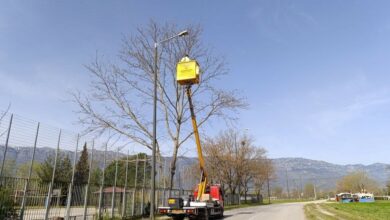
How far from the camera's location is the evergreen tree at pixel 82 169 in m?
16.4

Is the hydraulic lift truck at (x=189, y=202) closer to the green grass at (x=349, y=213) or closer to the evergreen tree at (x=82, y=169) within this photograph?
the evergreen tree at (x=82, y=169)

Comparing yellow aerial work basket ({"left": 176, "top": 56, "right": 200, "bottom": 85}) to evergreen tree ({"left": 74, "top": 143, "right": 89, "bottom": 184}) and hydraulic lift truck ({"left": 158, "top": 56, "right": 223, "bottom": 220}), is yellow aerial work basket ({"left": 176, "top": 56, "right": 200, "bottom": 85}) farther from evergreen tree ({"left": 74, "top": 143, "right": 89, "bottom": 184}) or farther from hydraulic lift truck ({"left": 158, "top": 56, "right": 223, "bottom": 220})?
evergreen tree ({"left": 74, "top": 143, "right": 89, "bottom": 184})

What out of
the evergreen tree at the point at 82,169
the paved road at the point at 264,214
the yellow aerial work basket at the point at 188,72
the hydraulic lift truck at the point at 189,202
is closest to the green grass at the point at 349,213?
the paved road at the point at 264,214

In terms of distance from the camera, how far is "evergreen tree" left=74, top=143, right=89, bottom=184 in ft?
53.8

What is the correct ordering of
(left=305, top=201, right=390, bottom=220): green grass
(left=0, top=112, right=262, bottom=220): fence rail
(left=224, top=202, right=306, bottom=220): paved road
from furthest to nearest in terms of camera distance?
(left=224, top=202, right=306, bottom=220): paved road, (left=305, top=201, right=390, bottom=220): green grass, (left=0, top=112, right=262, bottom=220): fence rail

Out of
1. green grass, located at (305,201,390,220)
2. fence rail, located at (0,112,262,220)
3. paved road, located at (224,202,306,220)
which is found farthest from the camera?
paved road, located at (224,202,306,220)

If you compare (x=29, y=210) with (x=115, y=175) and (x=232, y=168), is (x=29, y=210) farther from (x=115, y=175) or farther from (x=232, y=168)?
(x=232, y=168)

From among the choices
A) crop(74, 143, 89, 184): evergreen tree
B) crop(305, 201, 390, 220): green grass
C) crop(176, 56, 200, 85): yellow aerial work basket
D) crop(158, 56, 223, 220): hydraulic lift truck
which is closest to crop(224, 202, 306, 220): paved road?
crop(305, 201, 390, 220): green grass

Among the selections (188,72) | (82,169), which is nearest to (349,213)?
(188,72)

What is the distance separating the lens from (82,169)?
1677cm

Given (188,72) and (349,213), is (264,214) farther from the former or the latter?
(188,72)

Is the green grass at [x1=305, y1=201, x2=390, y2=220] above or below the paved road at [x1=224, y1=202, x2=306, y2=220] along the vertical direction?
above

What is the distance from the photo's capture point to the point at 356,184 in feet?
368

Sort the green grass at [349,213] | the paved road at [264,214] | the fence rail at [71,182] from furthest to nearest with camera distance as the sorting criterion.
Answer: the paved road at [264,214]
the green grass at [349,213]
the fence rail at [71,182]
